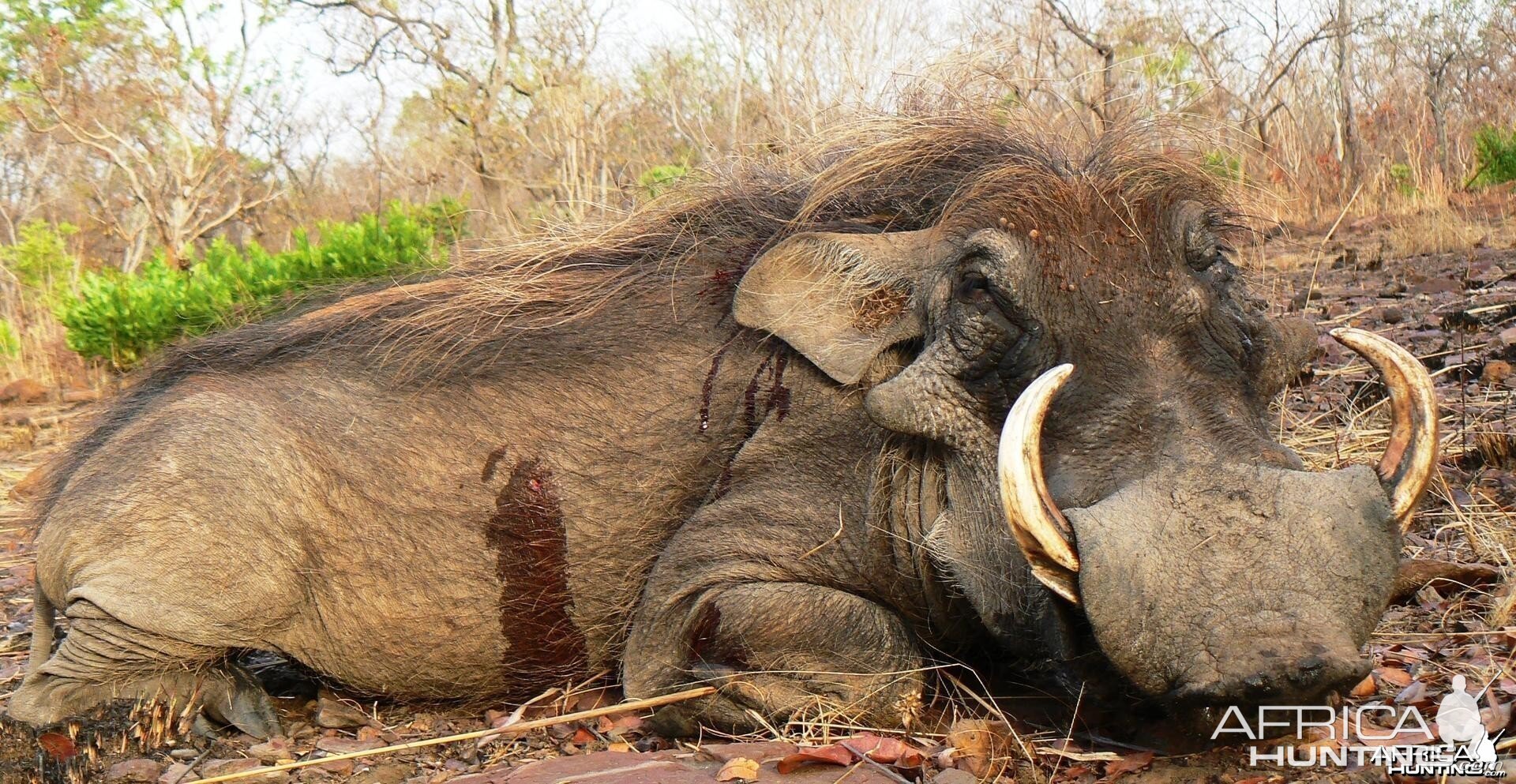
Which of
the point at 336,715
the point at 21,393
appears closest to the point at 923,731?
the point at 336,715

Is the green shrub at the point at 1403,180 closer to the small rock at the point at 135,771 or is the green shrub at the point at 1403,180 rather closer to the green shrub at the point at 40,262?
the small rock at the point at 135,771

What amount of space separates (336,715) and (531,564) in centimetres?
62

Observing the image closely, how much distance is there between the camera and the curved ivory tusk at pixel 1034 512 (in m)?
2.15

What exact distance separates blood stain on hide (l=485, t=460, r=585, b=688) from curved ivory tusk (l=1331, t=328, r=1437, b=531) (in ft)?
5.88

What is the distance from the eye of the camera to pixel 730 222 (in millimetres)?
3350

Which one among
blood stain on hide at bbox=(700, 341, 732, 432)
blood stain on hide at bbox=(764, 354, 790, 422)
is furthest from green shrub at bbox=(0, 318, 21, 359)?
blood stain on hide at bbox=(764, 354, 790, 422)

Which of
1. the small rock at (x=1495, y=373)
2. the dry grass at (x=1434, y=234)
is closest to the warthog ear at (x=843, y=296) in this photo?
the small rock at (x=1495, y=373)

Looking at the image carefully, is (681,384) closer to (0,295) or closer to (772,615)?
(772,615)

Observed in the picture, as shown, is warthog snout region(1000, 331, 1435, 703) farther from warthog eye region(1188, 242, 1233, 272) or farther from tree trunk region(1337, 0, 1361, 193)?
tree trunk region(1337, 0, 1361, 193)

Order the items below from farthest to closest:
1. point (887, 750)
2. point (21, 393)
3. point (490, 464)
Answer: point (21, 393), point (490, 464), point (887, 750)

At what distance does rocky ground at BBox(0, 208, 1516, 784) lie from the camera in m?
2.40

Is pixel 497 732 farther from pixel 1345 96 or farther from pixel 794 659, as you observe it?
pixel 1345 96

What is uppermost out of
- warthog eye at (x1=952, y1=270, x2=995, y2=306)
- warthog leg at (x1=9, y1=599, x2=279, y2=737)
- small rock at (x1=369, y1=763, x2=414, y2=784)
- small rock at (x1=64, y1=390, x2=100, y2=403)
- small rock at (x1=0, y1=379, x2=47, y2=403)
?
warthog eye at (x1=952, y1=270, x2=995, y2=306)

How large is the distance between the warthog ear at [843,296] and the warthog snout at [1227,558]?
0.64 meters
